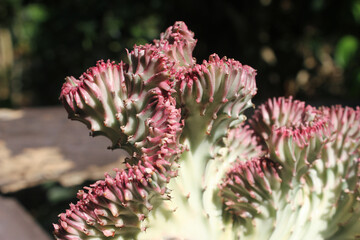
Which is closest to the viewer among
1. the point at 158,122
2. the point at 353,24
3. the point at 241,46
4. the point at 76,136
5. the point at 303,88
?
the point at 158,122

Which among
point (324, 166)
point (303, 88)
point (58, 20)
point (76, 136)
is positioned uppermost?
point (303, 88)

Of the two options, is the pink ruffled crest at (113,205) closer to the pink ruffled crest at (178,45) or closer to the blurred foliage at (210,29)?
the pink ruffled crest at (178,45)

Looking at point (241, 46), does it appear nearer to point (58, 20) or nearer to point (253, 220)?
point (58, 20)

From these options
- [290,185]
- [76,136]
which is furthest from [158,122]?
[76,136]

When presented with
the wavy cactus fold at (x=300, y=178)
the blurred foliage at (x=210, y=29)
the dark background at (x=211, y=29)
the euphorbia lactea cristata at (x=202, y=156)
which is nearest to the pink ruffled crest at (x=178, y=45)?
the euphorbia lactea cristata at (x=202, y=156)

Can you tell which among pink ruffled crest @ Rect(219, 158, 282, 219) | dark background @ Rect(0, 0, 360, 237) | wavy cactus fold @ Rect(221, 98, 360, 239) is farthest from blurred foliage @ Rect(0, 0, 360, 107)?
pink ruffled crest @ Rect(219, 158, 282, 219)

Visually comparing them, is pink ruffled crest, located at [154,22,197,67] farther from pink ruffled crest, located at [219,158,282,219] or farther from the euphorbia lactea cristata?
pink ruffled crest, located at [219,158,282,219]

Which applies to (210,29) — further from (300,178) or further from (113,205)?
(113,205)

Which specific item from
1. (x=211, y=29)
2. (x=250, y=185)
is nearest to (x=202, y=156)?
(x=250, y=185)
